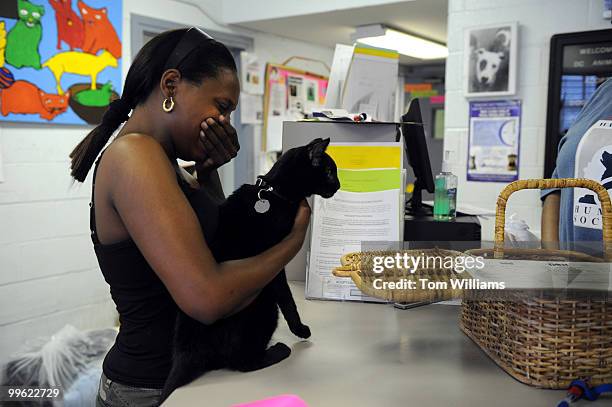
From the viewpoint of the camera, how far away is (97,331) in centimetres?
240

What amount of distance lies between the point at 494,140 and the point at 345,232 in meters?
1.69

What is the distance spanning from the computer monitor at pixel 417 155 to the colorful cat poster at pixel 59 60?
1.74 meters

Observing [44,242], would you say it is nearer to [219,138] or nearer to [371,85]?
[371,85]

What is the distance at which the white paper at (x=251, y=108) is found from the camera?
3695mm

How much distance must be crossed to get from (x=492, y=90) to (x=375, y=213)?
1688 mm

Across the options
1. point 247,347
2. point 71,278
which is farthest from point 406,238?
point 71,278

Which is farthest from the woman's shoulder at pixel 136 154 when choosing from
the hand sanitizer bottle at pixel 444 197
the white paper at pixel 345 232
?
the hand sanitizer bottle at pixel 444 197

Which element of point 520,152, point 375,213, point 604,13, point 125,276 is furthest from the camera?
point 520,152

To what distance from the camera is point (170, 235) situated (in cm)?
81

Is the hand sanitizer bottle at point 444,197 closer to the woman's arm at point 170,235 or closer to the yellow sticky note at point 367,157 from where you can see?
the yellow sticky note at point 367,157

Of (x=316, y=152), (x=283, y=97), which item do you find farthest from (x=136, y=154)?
(x=283, y=97)

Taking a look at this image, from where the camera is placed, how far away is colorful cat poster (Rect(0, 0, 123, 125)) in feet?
7.64

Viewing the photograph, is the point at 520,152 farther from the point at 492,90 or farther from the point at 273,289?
the point at 273,289

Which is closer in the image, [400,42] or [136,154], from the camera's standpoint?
[136,154]
